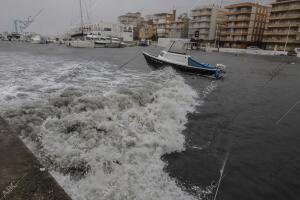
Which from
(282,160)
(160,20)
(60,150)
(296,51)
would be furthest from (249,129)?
(160,20)

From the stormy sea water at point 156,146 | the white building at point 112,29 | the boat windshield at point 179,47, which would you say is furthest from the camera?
the white building at point 112,29

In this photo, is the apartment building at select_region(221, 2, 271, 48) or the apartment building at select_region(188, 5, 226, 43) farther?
the apartment building at select_region(188, 5, 226, 43)

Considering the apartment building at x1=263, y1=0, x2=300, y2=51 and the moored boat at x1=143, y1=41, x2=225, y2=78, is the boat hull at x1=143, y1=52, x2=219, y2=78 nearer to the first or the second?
the moored boat at x1=143, y1=41, x2=225, y2=78

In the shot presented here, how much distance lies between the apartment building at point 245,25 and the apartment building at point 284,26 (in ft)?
15.6

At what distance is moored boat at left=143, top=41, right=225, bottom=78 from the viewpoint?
20.6 metres

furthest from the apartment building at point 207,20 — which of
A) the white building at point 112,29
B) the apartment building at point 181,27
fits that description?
the white building at point 112,29

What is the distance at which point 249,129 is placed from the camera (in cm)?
791

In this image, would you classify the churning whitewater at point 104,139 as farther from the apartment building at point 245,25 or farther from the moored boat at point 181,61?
the apartment building at point 245,25

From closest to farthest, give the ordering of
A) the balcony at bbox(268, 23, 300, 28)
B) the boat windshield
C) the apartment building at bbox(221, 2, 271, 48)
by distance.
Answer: the boat windshield, the balcony at bbox(268, 23, 300, 28), the apartment building at bbox(221, 2, 271, 48)

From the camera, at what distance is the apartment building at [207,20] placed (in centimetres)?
7644

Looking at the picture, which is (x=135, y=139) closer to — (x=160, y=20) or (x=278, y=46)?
(x=278, y=46)

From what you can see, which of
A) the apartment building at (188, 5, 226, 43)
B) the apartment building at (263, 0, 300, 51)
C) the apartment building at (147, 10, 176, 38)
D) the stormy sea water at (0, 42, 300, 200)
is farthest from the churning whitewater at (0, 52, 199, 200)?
the apartment building at (147, 10, 176, 38)

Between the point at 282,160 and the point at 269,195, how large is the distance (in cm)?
180

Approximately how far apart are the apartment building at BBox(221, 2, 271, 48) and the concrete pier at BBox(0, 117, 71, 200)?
7579 centimetres
